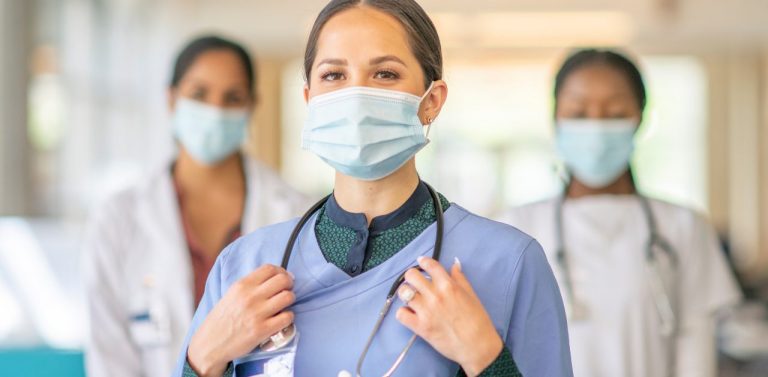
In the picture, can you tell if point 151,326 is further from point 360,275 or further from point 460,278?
point 460,278

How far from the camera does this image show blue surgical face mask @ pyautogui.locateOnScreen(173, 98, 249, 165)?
260 centimetres

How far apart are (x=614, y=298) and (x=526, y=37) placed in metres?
7.69

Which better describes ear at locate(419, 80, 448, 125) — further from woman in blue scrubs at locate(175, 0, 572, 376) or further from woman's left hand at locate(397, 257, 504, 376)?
woman's left hand at locate(397, 257, 504, 376)

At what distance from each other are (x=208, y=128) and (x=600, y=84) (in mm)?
925

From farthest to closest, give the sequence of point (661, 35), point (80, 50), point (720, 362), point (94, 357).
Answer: point (661, 35) → point (80, 50) → point (720, 362) → point (94, 357)

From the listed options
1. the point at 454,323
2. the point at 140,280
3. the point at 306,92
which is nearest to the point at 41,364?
the point at 140,280

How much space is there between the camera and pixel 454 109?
11.0m

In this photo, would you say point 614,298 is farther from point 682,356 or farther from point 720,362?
point 720,362

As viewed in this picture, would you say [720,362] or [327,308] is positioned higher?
[327,308]

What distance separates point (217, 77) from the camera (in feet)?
8.52

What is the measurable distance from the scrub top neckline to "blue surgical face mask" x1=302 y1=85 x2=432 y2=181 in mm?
103

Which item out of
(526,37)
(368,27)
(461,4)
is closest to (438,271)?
(368,27)

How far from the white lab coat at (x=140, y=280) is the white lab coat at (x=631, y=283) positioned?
2.18 feet

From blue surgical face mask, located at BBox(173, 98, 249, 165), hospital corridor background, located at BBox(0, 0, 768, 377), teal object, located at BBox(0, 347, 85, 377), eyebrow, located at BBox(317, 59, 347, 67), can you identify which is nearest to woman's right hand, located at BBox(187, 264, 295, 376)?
eyebrow, located at BBox(317, 59, 347, 67)
